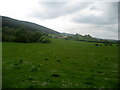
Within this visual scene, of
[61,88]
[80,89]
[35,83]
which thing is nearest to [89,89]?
[80,89]

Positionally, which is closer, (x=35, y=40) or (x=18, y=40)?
(x=18, y=40)

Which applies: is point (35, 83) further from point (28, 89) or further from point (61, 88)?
point (61, 88)

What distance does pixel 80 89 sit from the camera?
7535mm

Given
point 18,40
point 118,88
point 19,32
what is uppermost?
point 19,32

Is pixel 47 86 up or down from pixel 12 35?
down

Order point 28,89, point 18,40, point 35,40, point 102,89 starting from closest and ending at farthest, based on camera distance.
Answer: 1. point 28,89
2. point 102,89
3. point 18,40
4. point 35,40

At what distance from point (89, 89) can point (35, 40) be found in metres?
84.9

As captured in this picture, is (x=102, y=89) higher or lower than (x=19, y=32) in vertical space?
lower

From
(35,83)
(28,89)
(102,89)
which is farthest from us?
(35,83)

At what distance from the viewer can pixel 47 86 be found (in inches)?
307

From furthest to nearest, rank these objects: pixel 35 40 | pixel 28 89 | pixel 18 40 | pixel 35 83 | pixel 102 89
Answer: pixel 35 40 → pixel 18 40 → pixel 35 83 → pixel 102 89 → pixel 28 89

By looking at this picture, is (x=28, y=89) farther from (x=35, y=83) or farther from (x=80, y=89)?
(x=80, y=89)

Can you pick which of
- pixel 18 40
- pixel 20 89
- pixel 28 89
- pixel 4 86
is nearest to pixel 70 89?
pixel 28 89

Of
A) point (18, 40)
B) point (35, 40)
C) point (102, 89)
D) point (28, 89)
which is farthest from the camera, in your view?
point (35, 40)
